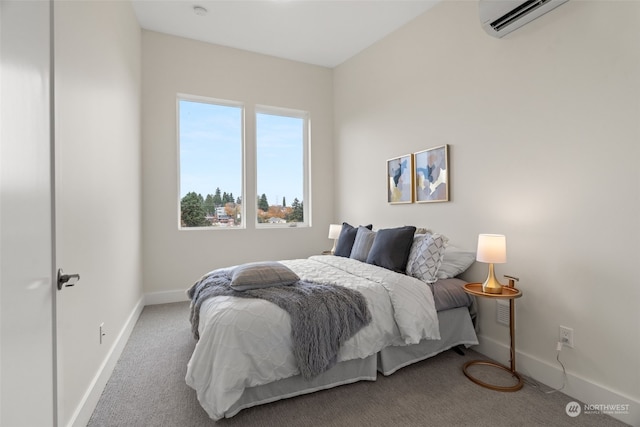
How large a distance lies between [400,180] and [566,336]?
203cm

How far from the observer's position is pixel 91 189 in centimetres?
199

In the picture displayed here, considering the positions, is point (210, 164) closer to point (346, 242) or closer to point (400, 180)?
point (346, 242)

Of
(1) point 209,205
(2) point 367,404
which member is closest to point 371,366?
(2) point 367,404

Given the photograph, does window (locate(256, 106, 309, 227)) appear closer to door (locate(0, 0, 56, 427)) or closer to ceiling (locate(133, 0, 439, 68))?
ceiling (locate(133, 0, 439, 68))

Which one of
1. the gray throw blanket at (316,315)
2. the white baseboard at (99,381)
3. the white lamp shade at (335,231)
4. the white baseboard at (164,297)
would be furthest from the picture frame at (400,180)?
the white baseboard at (99,381)

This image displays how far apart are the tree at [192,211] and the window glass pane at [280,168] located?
0.77 m

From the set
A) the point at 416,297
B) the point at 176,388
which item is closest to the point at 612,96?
the point at 416,297

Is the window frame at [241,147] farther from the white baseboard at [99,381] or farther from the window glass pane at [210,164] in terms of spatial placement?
the white baseboard at [99,381]

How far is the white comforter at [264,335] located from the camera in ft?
→ 5.85

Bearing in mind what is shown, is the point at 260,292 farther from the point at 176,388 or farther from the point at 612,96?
the point at 612,96

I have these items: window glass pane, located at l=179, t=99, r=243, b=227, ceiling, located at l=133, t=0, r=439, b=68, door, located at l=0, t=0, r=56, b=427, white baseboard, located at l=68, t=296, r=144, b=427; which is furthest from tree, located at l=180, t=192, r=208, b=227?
door, located at l=0, t=0, r=56, b=427

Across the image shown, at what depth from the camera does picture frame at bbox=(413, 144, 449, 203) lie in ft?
10.2

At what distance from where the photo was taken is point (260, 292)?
220cm

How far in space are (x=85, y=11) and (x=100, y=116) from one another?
611 millimetres
